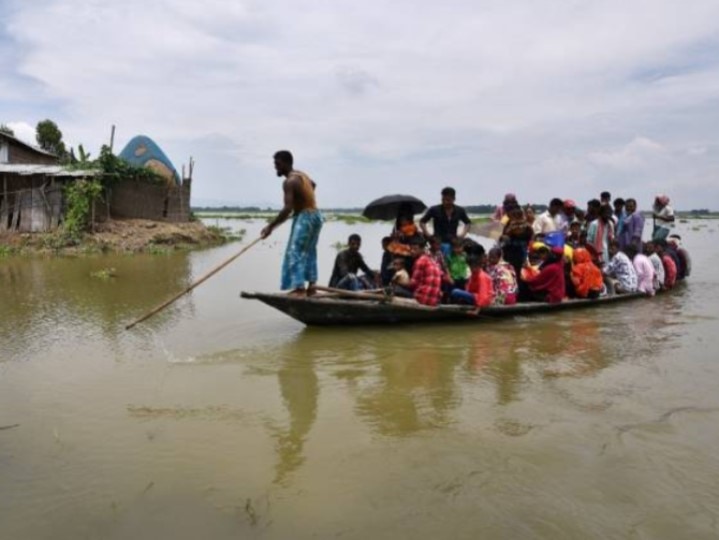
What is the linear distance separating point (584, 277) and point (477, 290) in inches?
82.1

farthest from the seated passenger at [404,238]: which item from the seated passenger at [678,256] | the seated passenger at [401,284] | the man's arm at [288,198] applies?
the seated passenger at [678,256]

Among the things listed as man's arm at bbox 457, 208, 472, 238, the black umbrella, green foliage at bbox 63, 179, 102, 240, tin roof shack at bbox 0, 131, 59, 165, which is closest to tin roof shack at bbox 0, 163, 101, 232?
green foliage at bbox 63, 179, 102, 240

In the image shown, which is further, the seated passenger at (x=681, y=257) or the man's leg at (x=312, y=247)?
the seated passenger at (x=681, y=257)

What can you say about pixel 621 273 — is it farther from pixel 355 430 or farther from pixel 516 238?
pixel 355 430

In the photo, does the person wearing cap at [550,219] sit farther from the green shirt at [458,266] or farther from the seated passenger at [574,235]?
the green shirt at [458,266]

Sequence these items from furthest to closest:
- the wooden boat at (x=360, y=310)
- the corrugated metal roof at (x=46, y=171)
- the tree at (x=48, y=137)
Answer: the tree at (x=48, y=137)
the corrugated metal roof at (x=46, y=171)
the wooden boat at (x=360, y=310)

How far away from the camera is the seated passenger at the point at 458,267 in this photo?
722cm

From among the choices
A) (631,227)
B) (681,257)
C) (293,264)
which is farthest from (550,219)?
(293,264)

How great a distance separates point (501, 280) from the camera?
23.8 feet

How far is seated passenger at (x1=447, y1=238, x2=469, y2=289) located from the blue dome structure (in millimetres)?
13824

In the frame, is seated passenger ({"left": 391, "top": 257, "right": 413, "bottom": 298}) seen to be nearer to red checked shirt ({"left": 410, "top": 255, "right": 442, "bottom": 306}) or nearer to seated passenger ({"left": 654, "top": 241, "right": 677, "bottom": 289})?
red checked shirt ({"left": 410, "top": 255, "right": 442, "bottom": 306})

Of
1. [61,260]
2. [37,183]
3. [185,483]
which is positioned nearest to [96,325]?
[185,483]

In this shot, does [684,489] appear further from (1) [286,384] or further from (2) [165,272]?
(2) [165,272]

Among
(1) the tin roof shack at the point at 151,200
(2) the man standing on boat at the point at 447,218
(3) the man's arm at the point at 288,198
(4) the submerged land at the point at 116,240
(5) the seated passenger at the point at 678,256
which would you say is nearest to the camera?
(3) the man's arm at the point at 288,198
